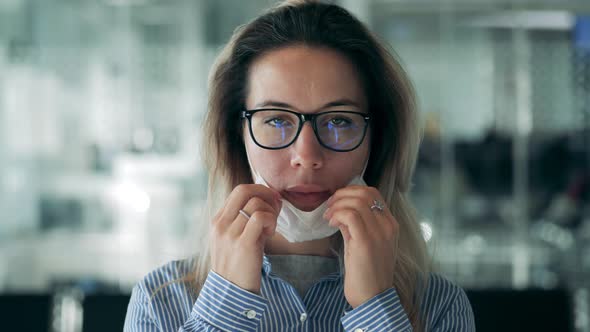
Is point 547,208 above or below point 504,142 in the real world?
below

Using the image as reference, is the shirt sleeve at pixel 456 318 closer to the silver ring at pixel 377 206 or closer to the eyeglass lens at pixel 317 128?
the silver ring at pixel 377 206

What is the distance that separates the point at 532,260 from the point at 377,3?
7.58ft

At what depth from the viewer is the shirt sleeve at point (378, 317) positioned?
1148 mm

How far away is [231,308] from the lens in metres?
1.17

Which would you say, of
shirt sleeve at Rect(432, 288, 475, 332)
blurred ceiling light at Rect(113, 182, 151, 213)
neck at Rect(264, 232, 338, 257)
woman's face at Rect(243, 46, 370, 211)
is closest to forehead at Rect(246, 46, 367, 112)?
woman's face at Rect(243, 46, 370, 211)

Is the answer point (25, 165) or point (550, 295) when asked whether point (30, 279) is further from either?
point (550, 295)

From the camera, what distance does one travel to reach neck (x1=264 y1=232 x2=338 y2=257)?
1393 mm

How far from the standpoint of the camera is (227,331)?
45.8 inches

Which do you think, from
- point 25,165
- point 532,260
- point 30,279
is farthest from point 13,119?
Answer: point 532,260

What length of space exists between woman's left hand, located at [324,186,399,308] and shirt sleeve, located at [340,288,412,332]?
0.02m

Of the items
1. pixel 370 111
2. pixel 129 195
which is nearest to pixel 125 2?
pixel 129 195

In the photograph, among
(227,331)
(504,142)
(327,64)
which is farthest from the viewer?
(504,142)

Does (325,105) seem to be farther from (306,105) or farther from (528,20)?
(528,20)

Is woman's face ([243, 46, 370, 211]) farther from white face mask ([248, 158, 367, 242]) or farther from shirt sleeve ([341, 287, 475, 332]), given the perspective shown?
shirt sleeve ([341, 287, 475, 332])
